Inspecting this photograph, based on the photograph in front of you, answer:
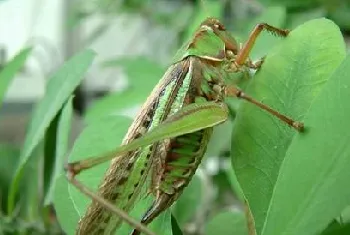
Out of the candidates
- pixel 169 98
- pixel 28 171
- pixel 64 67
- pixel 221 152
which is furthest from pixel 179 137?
pixel 221 152

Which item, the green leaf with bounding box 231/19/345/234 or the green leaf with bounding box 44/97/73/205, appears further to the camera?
the green leaf with bounding box 44/97/73/205

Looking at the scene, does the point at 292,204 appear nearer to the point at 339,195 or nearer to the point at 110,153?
the point at 339,195

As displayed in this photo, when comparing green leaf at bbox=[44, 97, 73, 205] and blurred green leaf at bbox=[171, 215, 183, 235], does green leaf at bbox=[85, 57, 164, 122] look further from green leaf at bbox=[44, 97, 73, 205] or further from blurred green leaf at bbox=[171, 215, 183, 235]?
blurred green leaf at bbox=[171, 215, 183, 235]

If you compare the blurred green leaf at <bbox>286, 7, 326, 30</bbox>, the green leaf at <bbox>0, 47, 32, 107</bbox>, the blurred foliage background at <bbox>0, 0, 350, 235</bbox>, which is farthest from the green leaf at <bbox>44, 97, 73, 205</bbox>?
the blurred green leaf at <bbox>286, 7, 326, 30</bbox>

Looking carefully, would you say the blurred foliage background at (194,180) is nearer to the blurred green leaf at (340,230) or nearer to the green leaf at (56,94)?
the green leaf at (56,94)

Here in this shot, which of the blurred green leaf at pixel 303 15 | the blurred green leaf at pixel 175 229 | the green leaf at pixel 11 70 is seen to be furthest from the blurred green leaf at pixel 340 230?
the blurred green leaf at pixel 303 15
